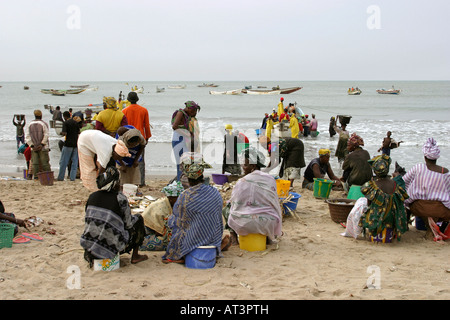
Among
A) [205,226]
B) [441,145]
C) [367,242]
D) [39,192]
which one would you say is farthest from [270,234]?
[441,145]

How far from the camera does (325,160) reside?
8289mm

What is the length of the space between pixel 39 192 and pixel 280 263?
510 cm

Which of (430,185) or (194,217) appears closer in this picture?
(194,217)

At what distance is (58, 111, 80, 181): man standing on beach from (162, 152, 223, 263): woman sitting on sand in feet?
17.4

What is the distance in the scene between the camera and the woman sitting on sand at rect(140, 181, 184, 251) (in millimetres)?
4832

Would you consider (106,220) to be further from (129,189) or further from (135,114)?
(135,114)

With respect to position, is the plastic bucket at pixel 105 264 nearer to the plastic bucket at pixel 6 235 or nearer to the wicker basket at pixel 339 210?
the plastic bucket at pixel 6 235

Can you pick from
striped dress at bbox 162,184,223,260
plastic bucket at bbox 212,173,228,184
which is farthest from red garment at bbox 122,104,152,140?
striped dress at bbox 162,184,223,260

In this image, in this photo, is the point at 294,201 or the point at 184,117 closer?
the point at 294,201

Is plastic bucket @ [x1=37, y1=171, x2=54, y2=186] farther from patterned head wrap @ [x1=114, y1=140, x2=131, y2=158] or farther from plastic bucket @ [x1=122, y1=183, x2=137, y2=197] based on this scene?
patterned head wrap @ [x1=114, y1=140, x2=131, y2=158]

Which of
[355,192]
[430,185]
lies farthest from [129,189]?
[430,185]

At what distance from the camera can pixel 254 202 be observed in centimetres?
495

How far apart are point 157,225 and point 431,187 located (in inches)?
130

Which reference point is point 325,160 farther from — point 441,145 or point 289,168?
point 441,145
